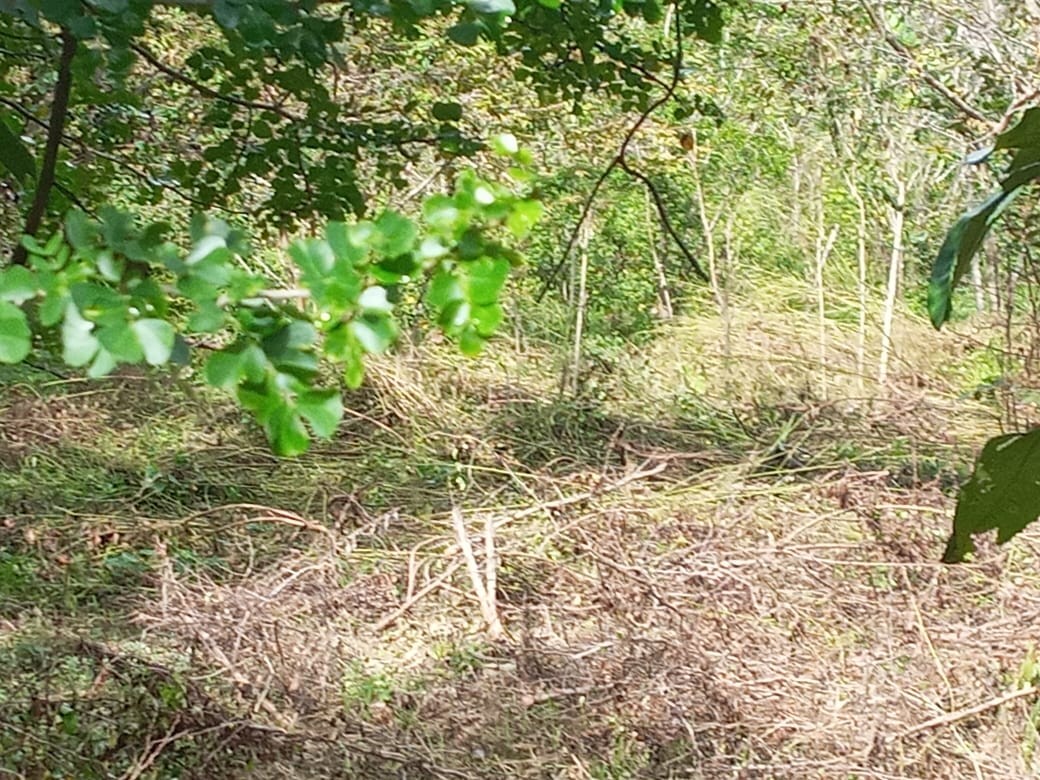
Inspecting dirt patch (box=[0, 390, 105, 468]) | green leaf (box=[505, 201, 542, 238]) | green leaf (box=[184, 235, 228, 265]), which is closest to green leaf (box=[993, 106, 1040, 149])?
green leaf (box=[505, 201, 542, 238])

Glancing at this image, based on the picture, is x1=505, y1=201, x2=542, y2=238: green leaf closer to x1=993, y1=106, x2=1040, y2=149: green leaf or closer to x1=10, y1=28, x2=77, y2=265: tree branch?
x1=993, y1=106, x2=1040, y2=149: green leaf

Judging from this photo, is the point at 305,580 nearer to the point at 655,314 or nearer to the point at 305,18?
the point at 305,18

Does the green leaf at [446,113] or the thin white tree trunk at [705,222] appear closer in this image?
the green leaf at [446,113]

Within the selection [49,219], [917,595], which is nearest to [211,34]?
[49,219]

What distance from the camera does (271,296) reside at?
3.33 feet

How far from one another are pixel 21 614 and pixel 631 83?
7.63 ft

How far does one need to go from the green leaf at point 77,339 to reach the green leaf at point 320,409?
0.47ft

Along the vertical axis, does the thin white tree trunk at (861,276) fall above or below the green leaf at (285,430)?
below

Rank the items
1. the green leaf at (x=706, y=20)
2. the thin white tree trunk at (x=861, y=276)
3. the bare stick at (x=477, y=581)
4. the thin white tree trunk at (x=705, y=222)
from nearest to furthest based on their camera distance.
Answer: the green leaf at (x=706, y=20)
the bare stick at (x=477, y=581)
the thin white tree trunk at (x=861, y=276)
the thin white tree trunk at (x=705, y=222)

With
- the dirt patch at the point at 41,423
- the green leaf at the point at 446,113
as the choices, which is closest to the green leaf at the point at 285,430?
the green leaf at the point at 446,113

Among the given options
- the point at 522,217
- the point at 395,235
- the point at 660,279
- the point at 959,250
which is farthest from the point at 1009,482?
the point at 660,279

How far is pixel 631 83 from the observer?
2990 mm

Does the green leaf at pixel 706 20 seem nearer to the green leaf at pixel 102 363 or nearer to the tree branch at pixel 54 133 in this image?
the tree branch at pixel 54 133

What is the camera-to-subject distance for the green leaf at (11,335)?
0.88 metres
